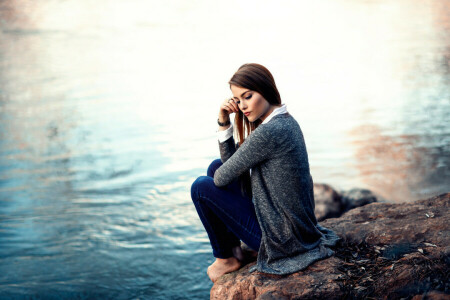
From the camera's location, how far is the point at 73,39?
62.4ft

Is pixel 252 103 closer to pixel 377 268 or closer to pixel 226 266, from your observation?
pixel 226 266

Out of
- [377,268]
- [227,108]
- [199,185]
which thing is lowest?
[377,268]

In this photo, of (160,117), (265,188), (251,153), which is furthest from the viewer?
(160,117)

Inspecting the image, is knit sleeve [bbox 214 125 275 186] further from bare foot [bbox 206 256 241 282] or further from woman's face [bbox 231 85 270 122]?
bare foot [bbox 206 256 241 282]

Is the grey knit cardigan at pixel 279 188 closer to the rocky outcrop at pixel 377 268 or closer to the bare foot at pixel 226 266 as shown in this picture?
the rocky outcrop at pixel 377 268

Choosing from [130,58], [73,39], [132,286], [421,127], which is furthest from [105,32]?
[132,286]

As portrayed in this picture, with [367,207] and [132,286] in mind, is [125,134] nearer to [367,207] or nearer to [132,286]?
[132,286]

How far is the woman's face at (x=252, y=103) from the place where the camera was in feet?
9.16

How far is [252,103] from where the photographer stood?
2799mm

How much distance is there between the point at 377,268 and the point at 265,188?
30.2 inches

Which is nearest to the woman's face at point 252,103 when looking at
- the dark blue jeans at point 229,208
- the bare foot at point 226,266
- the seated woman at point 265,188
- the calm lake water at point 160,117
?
the seated woman at point 265,188

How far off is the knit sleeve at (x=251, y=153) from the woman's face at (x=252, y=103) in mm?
182

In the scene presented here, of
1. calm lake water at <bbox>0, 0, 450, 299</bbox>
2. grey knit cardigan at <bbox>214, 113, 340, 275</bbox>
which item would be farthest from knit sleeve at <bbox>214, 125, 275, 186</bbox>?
calm lake water at <bbox>0, 0, 450, 299</bbox>

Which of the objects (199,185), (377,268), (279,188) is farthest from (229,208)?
(377,268)
